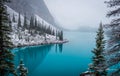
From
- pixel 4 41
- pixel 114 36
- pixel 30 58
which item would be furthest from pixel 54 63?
pixel 114 36

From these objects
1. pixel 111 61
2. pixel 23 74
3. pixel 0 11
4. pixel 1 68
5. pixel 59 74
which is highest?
pixel 0 11

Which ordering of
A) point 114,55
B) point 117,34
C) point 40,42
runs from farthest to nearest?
point 40,42
point 114,55
point 117,34

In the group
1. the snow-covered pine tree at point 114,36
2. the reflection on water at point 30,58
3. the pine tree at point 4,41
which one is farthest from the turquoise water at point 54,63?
the snow-covered pine tree at point 114,36

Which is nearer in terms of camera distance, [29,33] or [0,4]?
[0,4]

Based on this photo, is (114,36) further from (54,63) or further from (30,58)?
(30,58)

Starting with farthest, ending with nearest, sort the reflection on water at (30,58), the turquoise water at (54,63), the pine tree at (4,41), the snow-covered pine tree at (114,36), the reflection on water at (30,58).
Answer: the reflection on water at (30,58), the reflection on water at (30,58), the turquoise water at (54,63), the pine tree at (4,41), the snow-covered pine tree at (114,36)

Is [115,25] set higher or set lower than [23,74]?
higher

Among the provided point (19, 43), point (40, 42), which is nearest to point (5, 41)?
point (19, 43)

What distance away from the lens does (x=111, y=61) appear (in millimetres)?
12188

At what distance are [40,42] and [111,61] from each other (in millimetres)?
177536

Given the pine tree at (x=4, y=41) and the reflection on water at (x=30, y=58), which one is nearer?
the pine tree at (x=4, y=41)

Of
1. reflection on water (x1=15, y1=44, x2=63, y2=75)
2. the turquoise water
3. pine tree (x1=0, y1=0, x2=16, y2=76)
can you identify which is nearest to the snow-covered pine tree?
pine tree (x1=0, y1=0, x2=16, y2=76)

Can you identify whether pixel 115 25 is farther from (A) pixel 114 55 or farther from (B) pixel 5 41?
(B) pixel 5 41

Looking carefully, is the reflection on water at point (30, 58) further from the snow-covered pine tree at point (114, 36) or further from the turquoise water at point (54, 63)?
the snow-covered pine tree at point (114, 36)
